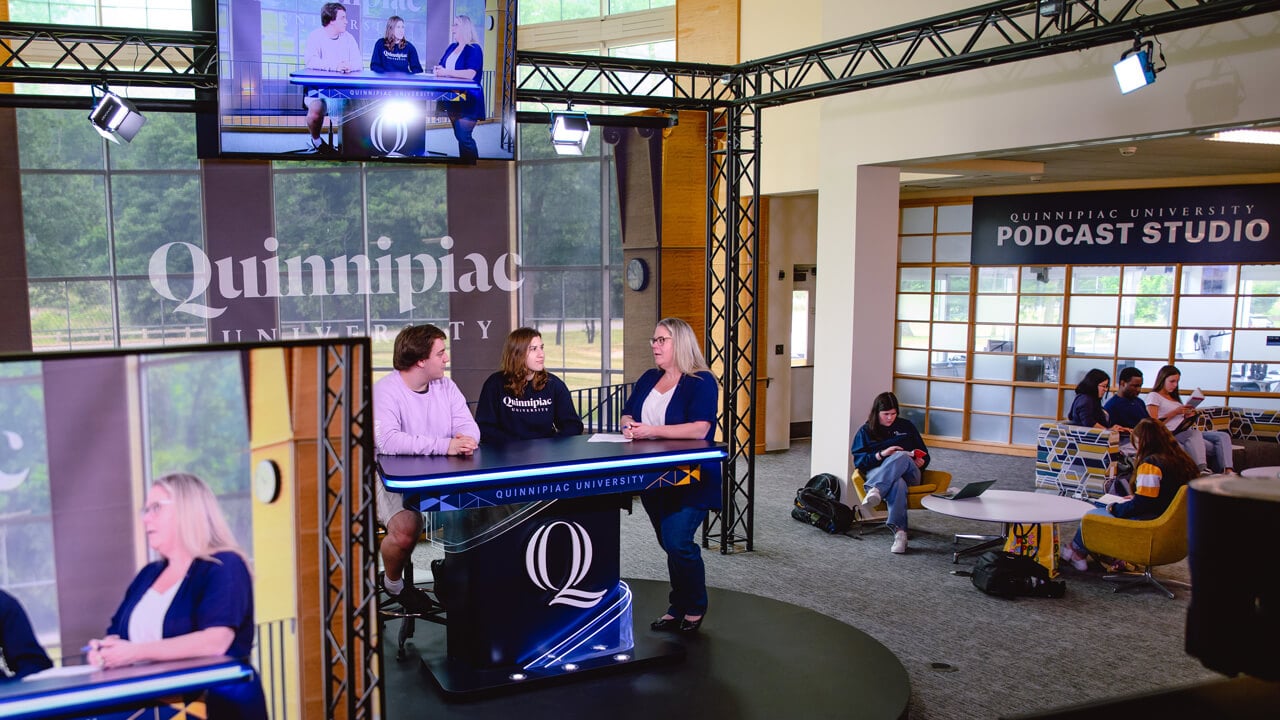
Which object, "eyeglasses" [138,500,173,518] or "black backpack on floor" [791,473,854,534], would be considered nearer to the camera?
"eyeglasses" [138,500,173,518]

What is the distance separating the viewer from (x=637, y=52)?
12203mm

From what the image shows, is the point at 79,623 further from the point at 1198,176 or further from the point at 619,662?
the point at 1198,176

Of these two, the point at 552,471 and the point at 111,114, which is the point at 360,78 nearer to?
the point at 111,114

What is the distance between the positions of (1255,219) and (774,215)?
16.0 feet

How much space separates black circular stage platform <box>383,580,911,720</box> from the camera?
4.20 m

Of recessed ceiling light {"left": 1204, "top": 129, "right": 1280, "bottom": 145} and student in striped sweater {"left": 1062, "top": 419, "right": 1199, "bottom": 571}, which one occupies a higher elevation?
Result: recessed ceiling light {"left": 1204, "top": 129, "right": 1280, "bottom": 145}

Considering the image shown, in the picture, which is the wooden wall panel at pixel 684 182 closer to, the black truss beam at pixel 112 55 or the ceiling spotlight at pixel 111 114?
the black truss beam at pixel 112 55

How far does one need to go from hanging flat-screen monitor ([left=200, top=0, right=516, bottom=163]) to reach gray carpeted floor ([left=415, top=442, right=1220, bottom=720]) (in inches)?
122

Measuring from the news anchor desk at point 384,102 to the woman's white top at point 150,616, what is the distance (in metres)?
4.60

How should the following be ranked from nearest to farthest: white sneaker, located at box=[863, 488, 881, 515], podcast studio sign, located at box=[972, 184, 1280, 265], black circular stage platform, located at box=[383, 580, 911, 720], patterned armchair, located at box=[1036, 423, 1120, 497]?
black circular stage platform, located at box=[383, 580, 911, 720] < white sneaker, located at box=[863, 488, 881, 515] < patterned armchair, located at box=[1036, 423, 1120, 497] < podcast studio sign, located at box=[972, 184, 1280, 265]

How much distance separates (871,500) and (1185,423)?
3.04m

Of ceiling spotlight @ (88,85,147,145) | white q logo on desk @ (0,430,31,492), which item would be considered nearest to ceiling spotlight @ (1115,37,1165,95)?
white q logo on desk @ (0,430,31,492)

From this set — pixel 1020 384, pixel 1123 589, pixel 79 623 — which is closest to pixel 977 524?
pixel 1123 589

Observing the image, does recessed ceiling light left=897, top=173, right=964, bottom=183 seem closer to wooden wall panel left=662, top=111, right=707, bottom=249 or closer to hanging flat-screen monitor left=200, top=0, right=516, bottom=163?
wooden wall panel left=662, top=111, right=707, bottom=249
